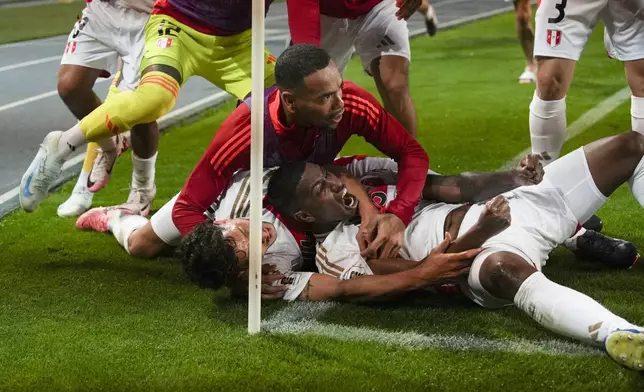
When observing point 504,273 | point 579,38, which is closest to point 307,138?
point 504,273

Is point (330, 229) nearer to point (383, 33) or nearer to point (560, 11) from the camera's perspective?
point (383, 33)

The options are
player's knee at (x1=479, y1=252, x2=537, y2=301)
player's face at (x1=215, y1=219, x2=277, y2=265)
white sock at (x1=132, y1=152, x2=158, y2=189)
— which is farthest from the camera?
white sock at (x1=132, y1=152, x2=158, y2=189)

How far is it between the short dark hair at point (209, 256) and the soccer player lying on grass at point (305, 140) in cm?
30

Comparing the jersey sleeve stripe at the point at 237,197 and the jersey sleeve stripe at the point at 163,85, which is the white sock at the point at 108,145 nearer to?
the jersey sleeve stripe at the point at 163,85

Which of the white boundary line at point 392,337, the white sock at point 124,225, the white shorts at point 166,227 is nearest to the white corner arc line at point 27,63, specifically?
the white sock at point 124,225

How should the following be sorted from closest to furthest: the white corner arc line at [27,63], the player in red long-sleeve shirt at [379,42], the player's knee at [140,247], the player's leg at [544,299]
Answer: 1. the player's leg at [544,299]
2. the player's knee at [140,247]
3. the player in red long-sleeve shirt at [379,42]
4. the white corner arc line at [27,63]

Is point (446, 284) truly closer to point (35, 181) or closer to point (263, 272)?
point (263, 272)

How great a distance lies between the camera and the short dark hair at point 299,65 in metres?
3.81

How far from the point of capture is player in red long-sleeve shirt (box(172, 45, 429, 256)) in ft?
12.6

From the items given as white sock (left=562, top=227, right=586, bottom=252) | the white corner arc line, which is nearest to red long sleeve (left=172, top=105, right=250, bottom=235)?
white sock (left=562, top=227, right=586, bottom=252)

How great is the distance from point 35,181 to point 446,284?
1.98m

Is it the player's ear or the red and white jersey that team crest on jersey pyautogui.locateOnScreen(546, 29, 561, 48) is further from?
the player's ear

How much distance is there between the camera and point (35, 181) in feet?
14.9

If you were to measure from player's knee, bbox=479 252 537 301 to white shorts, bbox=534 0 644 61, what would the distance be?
1687 mm
